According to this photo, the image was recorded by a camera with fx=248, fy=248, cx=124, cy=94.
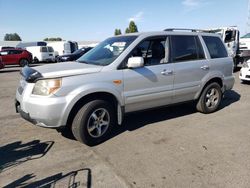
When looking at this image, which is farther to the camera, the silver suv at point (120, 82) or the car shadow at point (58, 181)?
the silver suv at point (120, 82)

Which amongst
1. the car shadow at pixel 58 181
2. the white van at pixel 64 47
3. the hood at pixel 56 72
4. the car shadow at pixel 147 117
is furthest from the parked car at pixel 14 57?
the car shadow at pixel 58 181

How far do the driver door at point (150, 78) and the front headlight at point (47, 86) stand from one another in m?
1.17

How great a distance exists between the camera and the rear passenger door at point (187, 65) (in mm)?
5039

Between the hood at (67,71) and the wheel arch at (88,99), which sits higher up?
the hood at (67,71)

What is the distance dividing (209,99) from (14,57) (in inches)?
760

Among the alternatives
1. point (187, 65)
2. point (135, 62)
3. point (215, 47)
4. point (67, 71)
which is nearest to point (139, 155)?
point (135, 62)

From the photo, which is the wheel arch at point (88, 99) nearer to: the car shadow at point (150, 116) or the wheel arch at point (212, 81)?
the car shadow at point (150, 116)

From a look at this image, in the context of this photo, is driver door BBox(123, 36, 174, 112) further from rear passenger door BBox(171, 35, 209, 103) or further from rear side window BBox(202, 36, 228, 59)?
rear side window BBox(202, 36, 228, 59)

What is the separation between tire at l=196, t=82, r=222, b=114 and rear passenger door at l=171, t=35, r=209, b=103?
0.98 ft

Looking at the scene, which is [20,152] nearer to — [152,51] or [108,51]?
[108,51]

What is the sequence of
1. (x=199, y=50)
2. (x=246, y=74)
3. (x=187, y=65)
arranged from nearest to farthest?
(x=187, y=65) < (x=199, y=50) < (x=246, y=74)

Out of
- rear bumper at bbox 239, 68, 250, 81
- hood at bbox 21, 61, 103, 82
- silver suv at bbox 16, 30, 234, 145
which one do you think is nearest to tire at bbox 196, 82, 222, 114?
silver suv at bbox 16, 30, 234, 145

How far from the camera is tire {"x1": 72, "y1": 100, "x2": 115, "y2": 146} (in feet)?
13.1

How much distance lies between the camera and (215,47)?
588 cm
